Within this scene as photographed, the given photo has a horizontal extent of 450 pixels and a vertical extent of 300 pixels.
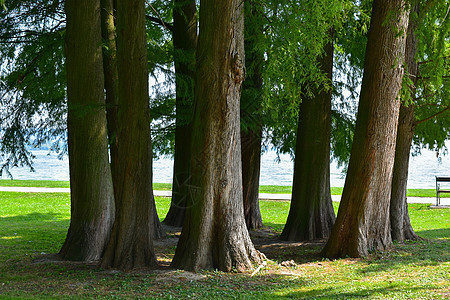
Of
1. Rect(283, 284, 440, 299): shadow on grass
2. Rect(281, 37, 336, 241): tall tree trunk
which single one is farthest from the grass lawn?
Rect(281, 37, 336, 241): tall tree trunk

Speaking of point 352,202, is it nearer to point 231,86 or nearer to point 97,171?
point 231,86

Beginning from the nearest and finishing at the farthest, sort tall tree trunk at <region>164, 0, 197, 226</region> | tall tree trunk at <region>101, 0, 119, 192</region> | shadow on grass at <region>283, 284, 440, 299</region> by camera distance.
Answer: shadow on grass at <region>283, 284, 440, 299</region>, tall tree trunk at <region>101, 0, 119, 192</region>, tall tree trunk at <region>164, 0, 197, 226</region>

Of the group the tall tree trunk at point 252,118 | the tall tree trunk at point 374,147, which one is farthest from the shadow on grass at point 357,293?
the tall tree trunk at point 252,118

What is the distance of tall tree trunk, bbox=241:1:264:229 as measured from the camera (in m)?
11.5

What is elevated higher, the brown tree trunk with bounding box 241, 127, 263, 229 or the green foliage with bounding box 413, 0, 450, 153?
the green foliage with bounding box 413, 0, 450, 153

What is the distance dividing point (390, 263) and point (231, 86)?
4.05 metres

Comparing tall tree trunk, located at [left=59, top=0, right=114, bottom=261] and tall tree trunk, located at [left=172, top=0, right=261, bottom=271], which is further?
tall tree trunk, located at [left=59, top=0, right=114, bottom=261]

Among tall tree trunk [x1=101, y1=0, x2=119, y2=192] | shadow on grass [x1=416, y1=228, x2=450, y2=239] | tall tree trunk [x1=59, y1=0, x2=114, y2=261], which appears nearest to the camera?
tall tree trunk [x1=59, y1=0, x2=114, y2=261]

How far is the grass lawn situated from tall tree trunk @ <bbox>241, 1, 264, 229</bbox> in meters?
2.45

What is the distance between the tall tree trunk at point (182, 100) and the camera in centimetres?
1213

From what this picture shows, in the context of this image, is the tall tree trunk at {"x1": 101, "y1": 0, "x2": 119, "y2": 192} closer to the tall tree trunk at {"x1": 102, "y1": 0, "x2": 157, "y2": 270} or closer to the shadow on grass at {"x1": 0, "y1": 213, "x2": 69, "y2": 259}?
the shadow on grass at {"x1": 0, "y1": 213, "x2": 69, "y2": 259}

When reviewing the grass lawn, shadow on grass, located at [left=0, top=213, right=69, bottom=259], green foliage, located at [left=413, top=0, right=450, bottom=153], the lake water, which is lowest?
shadow on grass, located at [left=0, top=213, right=69, bottom=259]

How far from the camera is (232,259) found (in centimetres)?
830

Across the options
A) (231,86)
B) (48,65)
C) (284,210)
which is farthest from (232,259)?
(284,210)
